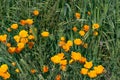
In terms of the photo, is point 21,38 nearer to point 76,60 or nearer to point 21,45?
point 21,45

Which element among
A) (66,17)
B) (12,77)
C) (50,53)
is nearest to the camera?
(12,77)

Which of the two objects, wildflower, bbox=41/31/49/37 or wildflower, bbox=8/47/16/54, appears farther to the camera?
wildflower, bbox=41/31/49/37

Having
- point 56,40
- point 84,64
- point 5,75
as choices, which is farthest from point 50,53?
point 5,75

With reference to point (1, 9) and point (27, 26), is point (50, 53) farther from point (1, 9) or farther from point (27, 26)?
point (1, 9)

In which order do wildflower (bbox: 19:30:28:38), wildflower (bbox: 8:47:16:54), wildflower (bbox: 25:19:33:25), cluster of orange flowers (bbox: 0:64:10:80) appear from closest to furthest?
cluster of orange flowers (bbox: 0:64:10:80) → wildflower (bbox: 8:47:16:54) → wildflower (bbox: 19:30:28:38) → wildflower (bbox: 25:19:33:25)

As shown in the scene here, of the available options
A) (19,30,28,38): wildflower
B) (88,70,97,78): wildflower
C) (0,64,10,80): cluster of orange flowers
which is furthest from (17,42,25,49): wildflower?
(88,70,97,78): wildflower

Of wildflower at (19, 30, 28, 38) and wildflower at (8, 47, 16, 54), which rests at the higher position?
wildflower at (19, 30, 28, 38)

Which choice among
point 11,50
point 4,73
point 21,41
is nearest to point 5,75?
Answer: point 4,73

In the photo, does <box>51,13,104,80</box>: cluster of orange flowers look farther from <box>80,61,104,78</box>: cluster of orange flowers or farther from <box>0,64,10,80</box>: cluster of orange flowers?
<box>0,64,10,80</box>: cluster of orange flowers

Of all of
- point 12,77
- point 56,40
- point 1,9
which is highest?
point 1,9
